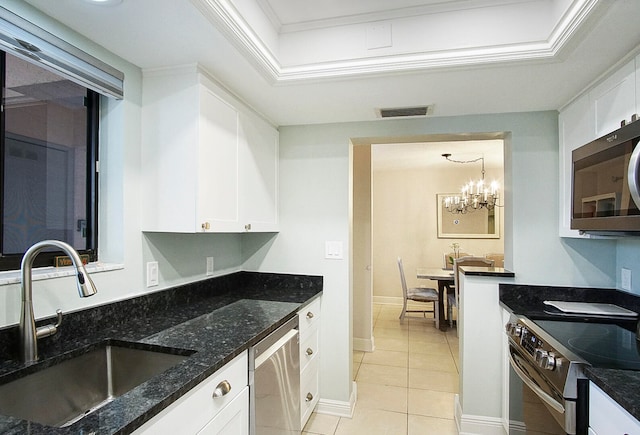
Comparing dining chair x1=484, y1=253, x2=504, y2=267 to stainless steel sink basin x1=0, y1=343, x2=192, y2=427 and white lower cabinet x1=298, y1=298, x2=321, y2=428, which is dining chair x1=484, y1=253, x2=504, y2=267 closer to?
white lower cabinet x1=298, y1=298, x2=321, y2=428

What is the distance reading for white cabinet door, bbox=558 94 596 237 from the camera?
1874 millimetres

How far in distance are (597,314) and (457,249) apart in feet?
13.6

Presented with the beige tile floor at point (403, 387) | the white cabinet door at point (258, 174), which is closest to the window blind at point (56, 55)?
the white cabinet door at point (258, 174)

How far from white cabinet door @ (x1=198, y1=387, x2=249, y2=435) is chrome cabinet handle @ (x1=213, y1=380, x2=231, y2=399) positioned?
0.07 meters

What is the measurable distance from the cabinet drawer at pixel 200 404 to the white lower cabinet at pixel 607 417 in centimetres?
128

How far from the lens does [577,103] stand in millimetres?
1982

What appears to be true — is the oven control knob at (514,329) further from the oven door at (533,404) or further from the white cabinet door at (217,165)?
the white cabinet door at (217,165)

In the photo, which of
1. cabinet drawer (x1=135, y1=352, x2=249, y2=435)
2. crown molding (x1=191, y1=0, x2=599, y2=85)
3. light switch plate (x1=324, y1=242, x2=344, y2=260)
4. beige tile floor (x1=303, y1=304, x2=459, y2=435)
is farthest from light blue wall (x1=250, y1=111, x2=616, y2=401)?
cabinet drawer (x1=135, y1=352, x2=249, y2=435)

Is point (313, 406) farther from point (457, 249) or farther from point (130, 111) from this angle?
point (457, 249)

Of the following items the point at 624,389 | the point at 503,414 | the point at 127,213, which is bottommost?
the point at 503,414

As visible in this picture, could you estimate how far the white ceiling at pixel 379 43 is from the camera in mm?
1315

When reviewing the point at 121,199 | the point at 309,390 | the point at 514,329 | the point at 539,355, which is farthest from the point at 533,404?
the point at 121,199

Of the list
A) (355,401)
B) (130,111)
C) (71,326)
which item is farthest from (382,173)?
(71,326)

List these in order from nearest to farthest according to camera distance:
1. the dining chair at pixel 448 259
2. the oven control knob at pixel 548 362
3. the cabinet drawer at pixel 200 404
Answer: the cabinet drawer at pixel 200 404 < the oven control knob at pixel 548 362 < the dining chair at pixel 448 259
